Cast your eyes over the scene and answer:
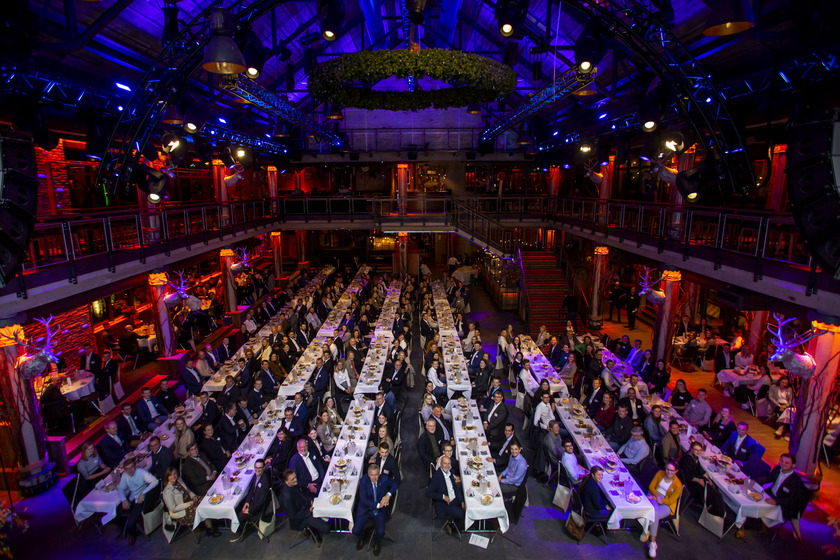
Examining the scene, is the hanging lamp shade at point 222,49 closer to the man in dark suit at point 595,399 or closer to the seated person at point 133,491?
the seated person at point 133,491

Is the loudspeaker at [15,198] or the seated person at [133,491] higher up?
the loudspeaker at [15,198]

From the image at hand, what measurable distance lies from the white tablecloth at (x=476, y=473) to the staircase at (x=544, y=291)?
8.38 metres

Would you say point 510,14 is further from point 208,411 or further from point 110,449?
point 110,449

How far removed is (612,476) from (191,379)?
364 inches

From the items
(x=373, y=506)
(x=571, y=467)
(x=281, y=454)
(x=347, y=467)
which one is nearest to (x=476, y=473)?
(x=571, y=467)

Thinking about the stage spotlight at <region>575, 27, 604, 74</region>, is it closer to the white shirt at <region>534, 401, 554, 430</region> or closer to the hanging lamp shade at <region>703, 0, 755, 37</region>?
the hanging lamp shade at <region>703, 0, 755, 37</region>

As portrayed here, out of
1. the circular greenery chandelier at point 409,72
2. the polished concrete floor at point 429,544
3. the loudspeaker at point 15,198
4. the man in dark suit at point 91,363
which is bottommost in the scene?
the polished concrete floor at point 429,544

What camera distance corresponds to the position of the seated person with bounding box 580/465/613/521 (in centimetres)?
679

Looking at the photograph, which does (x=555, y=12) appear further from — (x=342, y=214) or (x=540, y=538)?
(x=540, y=538)

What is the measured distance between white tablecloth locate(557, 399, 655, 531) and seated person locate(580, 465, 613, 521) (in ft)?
0.44

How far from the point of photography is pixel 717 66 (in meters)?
10.8

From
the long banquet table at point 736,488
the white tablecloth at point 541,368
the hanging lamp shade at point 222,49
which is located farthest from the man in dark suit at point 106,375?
the long banquet table at point 736,488

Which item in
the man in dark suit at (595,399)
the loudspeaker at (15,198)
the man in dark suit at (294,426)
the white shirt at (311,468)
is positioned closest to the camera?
the loudspeaker at (15,198)

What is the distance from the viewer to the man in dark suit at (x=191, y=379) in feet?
35.6
